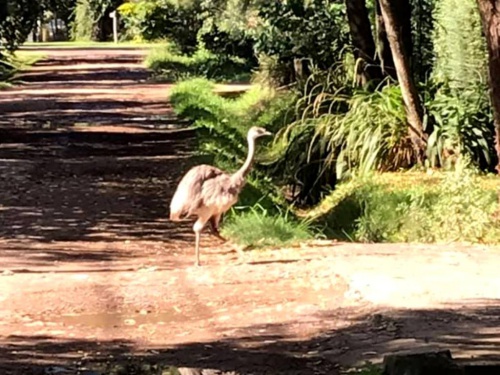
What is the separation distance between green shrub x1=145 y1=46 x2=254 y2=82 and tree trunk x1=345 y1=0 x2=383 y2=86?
1718 centimetres

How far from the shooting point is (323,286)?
1030 centimetres

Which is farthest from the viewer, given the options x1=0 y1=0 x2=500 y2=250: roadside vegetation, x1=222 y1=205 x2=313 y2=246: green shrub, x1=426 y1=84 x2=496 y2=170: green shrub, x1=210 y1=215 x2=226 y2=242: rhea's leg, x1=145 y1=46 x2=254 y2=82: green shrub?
x1=145 y1=46 x2=254 y2=82: green shrub

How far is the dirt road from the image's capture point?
831cm

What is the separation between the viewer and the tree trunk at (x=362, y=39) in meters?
18.7

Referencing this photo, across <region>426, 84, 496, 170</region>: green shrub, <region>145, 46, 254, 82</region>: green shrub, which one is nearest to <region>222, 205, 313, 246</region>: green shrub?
<region>426, 84, 496, 170</region>: green shrub

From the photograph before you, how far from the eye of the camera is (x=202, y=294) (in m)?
10.2

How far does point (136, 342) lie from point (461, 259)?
3.69 m

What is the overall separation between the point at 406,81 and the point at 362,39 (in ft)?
10.4

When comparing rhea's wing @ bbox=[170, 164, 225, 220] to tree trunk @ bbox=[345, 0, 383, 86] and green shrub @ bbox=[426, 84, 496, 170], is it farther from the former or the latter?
tree trunk @ bbox=[345, 0, 383, 86]

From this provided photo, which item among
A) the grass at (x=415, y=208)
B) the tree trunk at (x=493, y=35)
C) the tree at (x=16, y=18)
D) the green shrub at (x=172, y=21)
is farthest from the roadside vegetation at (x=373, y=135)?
the green shrub at (x=172, y=21)

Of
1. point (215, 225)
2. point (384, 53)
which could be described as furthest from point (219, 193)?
point (384, 53)

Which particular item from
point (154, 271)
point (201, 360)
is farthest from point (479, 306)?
point (154, 271)

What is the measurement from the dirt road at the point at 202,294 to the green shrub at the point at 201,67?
803 inches

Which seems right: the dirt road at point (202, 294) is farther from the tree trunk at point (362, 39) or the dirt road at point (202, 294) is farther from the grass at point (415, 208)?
the tree trunk at point (362, 39)
